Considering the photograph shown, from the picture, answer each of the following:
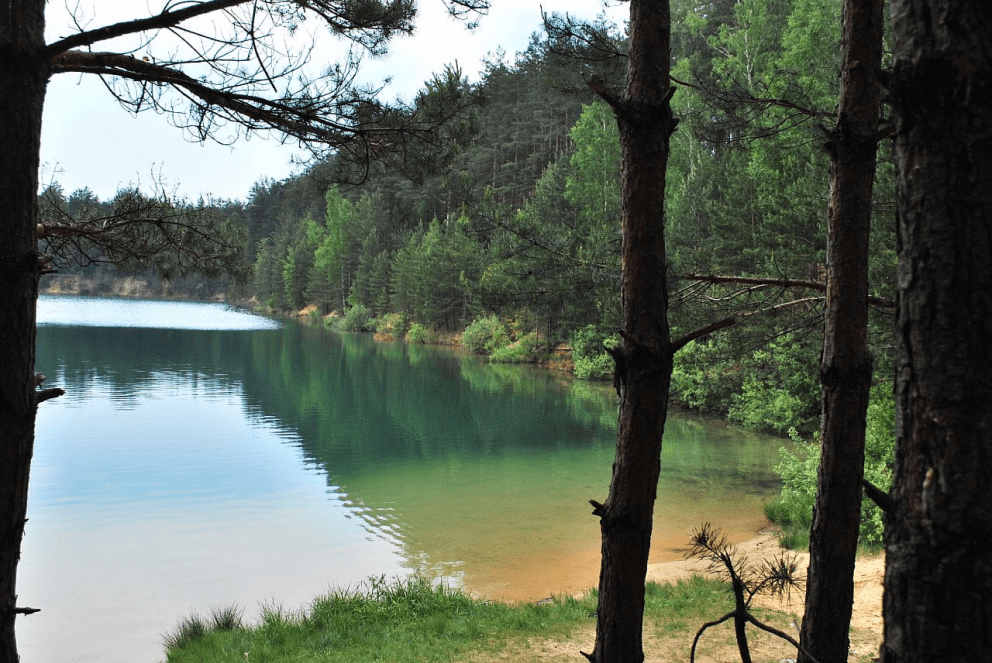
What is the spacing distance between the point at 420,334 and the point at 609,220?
19435 mm

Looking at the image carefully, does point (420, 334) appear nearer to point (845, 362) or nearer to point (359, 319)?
point (359, 319)

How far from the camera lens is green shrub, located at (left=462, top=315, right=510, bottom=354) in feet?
122

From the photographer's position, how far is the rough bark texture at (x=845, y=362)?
4008 mm

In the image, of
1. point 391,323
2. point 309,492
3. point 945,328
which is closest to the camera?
point 945,328

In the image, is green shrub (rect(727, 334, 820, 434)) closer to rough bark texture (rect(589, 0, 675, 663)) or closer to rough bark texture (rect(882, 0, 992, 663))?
rough bark texture (rect(589, 0, 675, 663))

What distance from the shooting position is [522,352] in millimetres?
34375

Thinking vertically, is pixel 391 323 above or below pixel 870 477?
above

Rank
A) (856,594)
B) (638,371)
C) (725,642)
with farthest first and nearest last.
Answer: (856,594) < (725,642) < (638,371)

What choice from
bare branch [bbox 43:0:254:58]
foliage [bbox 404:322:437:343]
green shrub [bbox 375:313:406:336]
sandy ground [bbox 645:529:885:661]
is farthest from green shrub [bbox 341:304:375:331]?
bare branch [bbox 43:0:254:58]

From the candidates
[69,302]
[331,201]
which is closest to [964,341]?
[331,201]

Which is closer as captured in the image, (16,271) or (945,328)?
(945,328)

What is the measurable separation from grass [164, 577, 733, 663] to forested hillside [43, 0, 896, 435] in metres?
2.61

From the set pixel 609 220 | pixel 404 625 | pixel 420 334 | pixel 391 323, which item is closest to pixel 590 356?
pixel 609 220

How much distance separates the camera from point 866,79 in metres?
4.08
